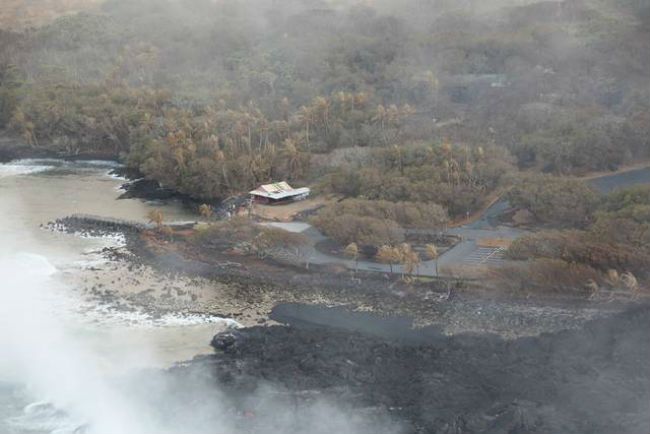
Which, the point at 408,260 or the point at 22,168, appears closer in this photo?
the point at 408,260

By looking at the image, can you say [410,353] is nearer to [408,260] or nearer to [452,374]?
[452,374]

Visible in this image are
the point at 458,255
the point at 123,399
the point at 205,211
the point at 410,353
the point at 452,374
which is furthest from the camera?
the point at 205,211

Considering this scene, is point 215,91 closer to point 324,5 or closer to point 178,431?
point 324,5

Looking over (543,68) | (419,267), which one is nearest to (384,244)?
(419,267)

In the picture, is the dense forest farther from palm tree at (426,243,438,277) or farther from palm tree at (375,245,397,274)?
palm tree at (375,245,397,274)

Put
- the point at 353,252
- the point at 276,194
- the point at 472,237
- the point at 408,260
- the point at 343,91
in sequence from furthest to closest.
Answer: the point at 343,91
the point at 276,194
the point at 472,237
the point at 353,252
the point at 408,260

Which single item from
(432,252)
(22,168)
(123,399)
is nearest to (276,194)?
(432,252)

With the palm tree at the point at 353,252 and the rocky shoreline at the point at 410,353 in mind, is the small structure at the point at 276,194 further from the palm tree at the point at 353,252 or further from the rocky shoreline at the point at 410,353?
the palm tree at the point at 353,252
